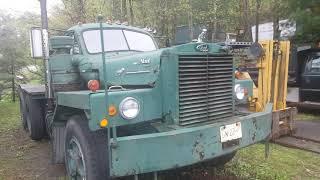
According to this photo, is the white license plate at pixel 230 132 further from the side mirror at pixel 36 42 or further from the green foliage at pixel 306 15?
the green foliage at pixel 306 15

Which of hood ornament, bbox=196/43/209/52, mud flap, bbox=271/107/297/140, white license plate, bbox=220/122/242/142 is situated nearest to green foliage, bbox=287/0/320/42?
mud flap, bbox=271/107/297/140

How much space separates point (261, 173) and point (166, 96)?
76.4 inches

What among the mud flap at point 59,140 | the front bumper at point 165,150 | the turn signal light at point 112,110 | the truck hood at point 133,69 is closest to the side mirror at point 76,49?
the truck hood at point 133,69

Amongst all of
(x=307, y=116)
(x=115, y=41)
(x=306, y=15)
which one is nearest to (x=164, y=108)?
(x=115, y=41)

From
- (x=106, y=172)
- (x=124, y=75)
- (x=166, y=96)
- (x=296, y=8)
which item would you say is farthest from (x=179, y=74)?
(x=296, y=8)

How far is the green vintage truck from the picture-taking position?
13.7 feet

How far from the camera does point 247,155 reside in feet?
22.0

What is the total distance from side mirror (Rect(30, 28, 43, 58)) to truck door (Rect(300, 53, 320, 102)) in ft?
24.2

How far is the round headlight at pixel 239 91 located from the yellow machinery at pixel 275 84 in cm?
175

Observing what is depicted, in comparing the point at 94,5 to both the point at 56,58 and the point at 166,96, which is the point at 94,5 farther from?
the point at 166,96

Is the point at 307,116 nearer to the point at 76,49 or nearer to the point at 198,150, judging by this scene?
the point at 76,49

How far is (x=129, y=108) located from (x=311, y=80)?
7.74 metres

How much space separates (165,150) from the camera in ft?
13.7

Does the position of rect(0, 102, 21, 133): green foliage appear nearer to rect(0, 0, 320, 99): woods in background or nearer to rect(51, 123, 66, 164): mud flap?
rect(0, 0, 320, 99): woods in background
